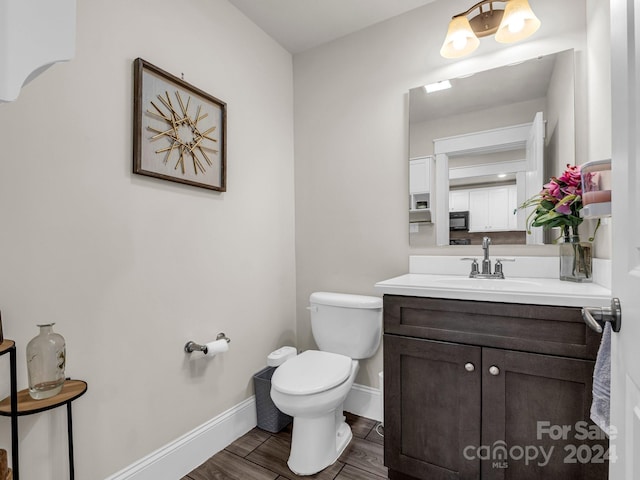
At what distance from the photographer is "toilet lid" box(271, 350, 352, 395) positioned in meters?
1.55

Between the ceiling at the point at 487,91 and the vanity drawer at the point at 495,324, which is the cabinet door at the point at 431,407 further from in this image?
the ceiling at the point at 487,91

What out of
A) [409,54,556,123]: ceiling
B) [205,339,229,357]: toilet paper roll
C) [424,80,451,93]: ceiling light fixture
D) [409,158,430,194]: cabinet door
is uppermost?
[424,80,451,93]: ceiling light fixture

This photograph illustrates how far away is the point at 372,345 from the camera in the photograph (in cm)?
196

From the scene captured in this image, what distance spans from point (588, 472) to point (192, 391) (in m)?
1.62

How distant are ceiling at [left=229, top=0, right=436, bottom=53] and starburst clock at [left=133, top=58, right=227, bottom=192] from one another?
0.67 m

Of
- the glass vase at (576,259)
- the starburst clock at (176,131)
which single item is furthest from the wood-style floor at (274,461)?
the starburst clock at (176,131)

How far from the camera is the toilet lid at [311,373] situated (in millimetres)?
1548

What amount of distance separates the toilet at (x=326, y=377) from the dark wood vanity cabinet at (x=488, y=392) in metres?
0.29

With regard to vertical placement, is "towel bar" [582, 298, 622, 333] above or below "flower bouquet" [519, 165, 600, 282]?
below

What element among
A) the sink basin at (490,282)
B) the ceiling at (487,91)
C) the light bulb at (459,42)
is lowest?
the sink basin at (490,282)

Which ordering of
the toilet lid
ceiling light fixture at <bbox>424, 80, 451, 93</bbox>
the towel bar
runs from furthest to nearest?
ceiling light fixture at <bbox>424, 80, 451, 93</bbox>
the toilet lid
the towel bar

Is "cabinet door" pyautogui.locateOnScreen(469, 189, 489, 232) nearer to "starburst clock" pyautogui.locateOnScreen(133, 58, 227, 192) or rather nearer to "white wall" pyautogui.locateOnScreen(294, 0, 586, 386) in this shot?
"white wall" pyautogui.locateOnScreen(294, 0, 586, 386)

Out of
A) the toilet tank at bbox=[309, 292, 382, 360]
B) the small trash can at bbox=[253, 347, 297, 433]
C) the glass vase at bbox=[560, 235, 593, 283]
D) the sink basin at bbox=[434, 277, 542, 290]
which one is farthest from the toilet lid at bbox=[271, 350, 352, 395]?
the glass vase at bbox=[560, 235, 593, 283]

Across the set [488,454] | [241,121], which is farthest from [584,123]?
[241,121]
